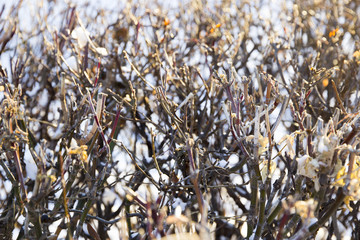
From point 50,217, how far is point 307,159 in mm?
1452

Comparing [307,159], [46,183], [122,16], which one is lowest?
[307,159]

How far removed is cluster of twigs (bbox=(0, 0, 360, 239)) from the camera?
188 cm

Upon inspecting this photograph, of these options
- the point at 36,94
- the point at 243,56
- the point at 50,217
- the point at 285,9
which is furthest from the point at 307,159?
the point at 285,9


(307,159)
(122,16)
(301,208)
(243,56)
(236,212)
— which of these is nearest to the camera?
(301,208)

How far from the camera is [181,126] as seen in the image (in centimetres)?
278

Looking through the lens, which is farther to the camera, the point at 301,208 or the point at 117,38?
the point at 117,38

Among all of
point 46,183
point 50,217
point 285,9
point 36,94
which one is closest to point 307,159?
point 46,183

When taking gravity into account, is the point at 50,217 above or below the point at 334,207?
above

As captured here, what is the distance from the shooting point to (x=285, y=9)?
551 centimetres

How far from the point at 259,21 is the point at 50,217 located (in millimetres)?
3674

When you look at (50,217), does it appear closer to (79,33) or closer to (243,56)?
(79,33)

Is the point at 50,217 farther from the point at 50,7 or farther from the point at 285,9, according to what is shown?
the point at 285,9

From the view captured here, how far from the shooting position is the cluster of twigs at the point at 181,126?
1.88 m

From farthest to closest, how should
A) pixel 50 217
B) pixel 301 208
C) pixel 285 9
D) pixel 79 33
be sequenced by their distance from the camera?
pixel 285 9 < pixel 79 33 < pixel 50 217 < pixel 301 208
